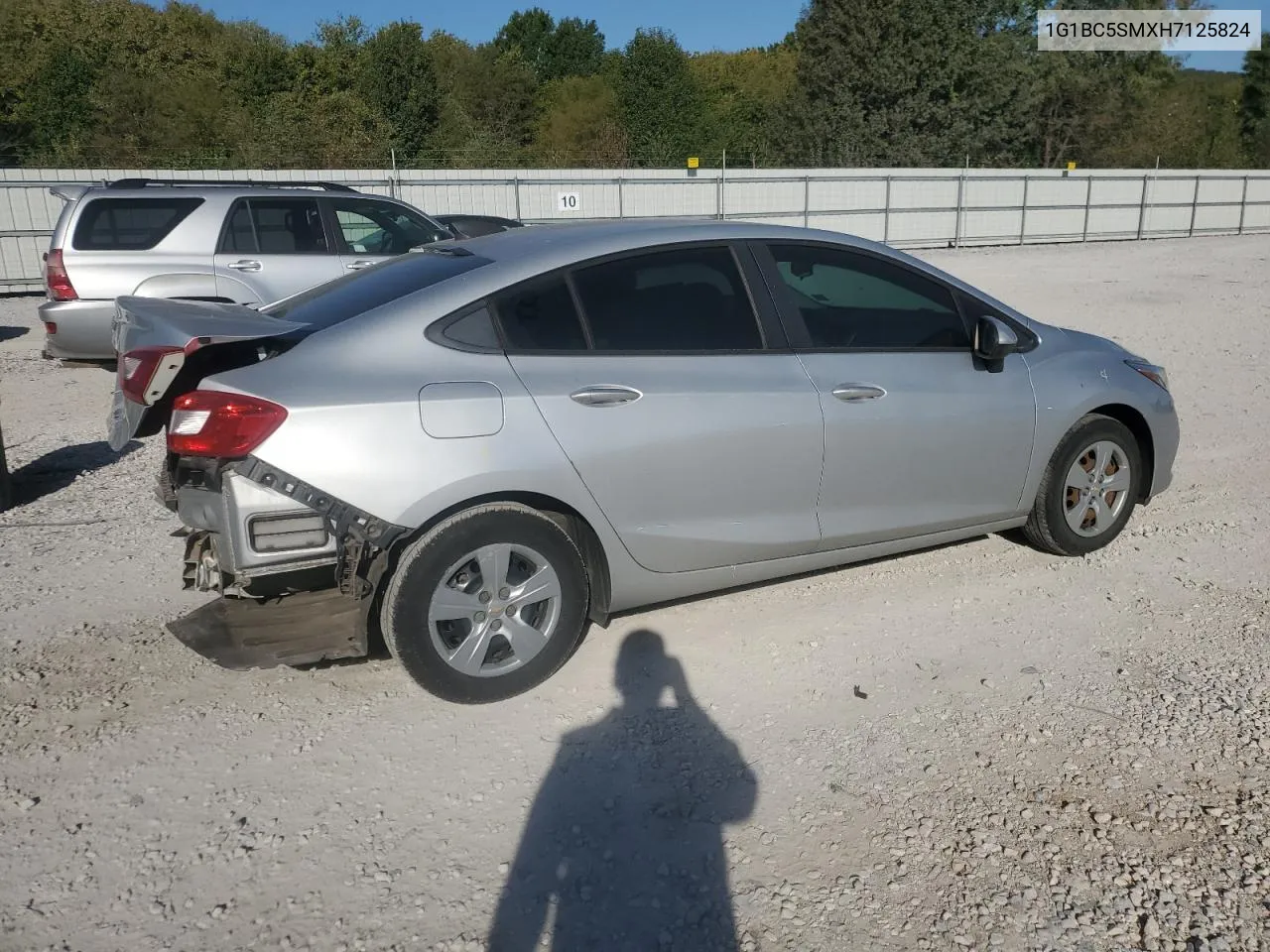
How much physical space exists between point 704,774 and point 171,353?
7.40 ft

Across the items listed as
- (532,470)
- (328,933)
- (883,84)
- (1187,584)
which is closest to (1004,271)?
(1187,584)

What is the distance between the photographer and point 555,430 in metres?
3.69

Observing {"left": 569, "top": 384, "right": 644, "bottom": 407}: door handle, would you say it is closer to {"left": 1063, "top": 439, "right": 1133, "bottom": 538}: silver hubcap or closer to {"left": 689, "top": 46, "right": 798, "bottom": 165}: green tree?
{"left": 1063, "top": 439, "right": 1133, "bottom": 538}: silver hubcap

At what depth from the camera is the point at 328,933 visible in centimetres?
266

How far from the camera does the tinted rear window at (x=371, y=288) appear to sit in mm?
3857

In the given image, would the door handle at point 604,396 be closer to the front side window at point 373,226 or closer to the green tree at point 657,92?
the front side window at point 373,226

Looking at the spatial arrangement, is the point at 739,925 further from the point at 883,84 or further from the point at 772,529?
the point at 883,84

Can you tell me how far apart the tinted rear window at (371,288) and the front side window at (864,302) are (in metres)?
1.33

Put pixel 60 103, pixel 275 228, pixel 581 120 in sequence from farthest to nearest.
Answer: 1. pixel 581 120
2. pixel 60 103
3. pixel 275 228

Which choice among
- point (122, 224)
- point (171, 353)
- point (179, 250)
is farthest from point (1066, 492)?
point (122, 224)

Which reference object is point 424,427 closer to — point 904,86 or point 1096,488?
point 1096,488

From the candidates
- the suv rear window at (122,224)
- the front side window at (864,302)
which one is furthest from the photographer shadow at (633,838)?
the suv rear window at (122,224)

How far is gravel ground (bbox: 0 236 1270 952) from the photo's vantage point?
272 centimetres

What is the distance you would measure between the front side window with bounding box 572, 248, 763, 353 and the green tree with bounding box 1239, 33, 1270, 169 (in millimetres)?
66681
